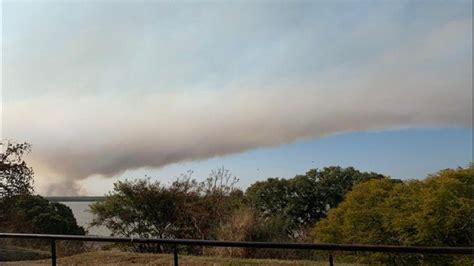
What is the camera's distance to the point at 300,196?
10.6m

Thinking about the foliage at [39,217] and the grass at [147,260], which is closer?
the grass at [147,260]

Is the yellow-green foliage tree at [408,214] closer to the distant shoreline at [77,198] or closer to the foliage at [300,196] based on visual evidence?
the foliage at [300,196]

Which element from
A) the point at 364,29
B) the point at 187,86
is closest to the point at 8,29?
the point at 187,86

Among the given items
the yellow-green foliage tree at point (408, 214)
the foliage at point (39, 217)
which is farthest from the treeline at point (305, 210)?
the foliage at point (39, 217)

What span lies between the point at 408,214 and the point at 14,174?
29.4 feet

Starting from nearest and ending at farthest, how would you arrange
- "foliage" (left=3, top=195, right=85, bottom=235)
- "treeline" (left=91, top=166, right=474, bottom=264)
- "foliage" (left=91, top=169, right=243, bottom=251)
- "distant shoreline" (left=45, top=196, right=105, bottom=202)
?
"treeline" (left=91, top=166, right=474, bottom=264) → "distant shoreline" (left=45, top=196, right=105, bottom=202) → "foliage" (left=91, top=169, right=243, bottom=251) → "foliage" (left=3, top=195, right=85, bottom=235)

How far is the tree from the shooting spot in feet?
39.7

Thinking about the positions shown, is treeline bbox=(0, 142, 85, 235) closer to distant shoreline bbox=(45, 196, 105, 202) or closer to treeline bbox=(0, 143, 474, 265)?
treeline bbox=(0, 143, 474, 265)

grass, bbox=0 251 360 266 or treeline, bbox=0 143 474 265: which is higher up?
treeline, bbox=0 143 474 265

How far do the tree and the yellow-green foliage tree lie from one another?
707 centimetres

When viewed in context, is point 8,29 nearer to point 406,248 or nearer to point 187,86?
point 187,86

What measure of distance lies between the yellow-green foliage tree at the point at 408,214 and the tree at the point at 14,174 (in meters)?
7.07

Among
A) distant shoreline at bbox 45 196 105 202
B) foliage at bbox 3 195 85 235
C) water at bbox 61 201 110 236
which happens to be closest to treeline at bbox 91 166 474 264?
water at bbox 61 201 110 236

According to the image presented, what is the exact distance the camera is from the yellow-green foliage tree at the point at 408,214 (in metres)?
6.46
